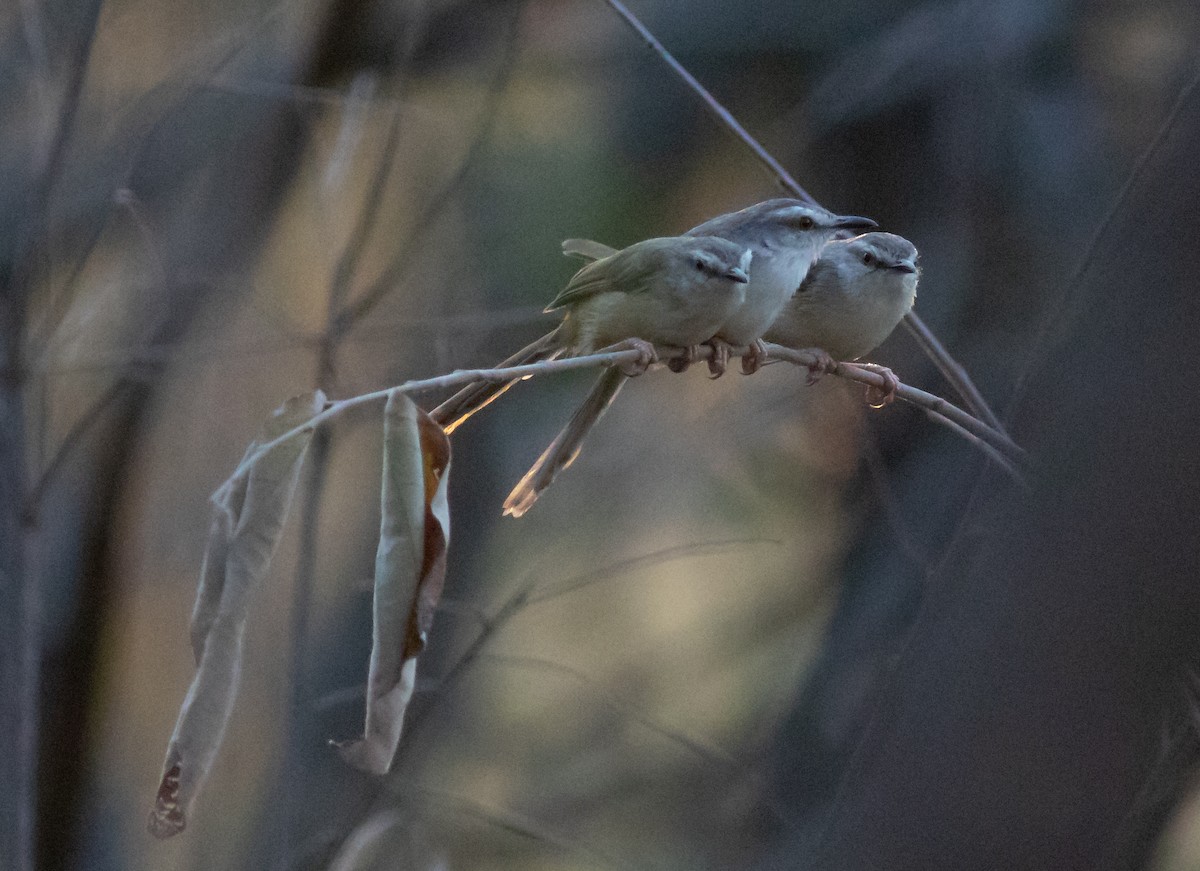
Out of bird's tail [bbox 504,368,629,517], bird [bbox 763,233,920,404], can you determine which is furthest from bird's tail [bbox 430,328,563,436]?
bird [bbox 763,233,920,404]

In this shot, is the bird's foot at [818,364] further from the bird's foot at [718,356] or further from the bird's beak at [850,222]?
the bird's beak at [850,222]

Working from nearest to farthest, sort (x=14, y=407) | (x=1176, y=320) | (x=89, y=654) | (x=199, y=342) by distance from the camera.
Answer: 1. (x=1176, y=320)
2. (x=14, y=407)
3. (x=89, y=654)
4. (x=199, y=342)

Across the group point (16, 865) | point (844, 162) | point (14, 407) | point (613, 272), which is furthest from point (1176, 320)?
point (844, 162)

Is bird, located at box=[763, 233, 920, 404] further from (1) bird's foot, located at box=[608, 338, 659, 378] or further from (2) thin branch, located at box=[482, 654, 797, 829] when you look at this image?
(2) thin branch, located at box=[482, 654, 797, 829]

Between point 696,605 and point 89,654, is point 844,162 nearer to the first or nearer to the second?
point 696,605

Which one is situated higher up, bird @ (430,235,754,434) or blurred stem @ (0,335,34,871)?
bird @ (430,235,754,434)

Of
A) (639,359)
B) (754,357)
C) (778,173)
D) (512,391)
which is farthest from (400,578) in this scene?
(512,391)
